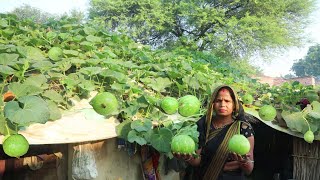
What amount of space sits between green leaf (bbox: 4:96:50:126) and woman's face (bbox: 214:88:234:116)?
143cm

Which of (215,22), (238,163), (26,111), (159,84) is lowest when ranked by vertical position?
(238,163)

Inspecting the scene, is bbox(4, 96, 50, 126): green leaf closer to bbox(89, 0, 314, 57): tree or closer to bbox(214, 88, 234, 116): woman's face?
Answer: bbox(214, 88, 234, 116): woman's face

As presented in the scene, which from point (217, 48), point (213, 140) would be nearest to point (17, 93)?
point (213, 140)

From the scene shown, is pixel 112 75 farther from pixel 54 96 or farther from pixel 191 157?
pixel 191 157

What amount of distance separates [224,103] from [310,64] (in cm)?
6006

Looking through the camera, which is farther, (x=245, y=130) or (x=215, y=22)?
(x=215, y=22)

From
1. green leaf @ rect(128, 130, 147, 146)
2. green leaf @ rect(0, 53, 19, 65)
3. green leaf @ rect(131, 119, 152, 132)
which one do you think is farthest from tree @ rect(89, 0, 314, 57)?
green leaf @ rect(0, 53, 19, 65)

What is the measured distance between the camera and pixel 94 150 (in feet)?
11.0

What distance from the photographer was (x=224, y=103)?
2928 millimetres

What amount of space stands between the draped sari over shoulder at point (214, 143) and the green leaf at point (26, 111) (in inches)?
54.4

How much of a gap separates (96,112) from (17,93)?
2.71 feet

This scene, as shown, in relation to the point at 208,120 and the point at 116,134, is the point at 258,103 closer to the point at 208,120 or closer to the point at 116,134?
the point at 208,120

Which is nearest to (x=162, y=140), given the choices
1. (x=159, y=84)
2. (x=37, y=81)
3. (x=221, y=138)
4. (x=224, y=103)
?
(x=221, y=138)

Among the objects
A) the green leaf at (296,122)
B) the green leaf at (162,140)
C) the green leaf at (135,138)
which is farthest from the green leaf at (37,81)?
the green leaf at (296,122)
